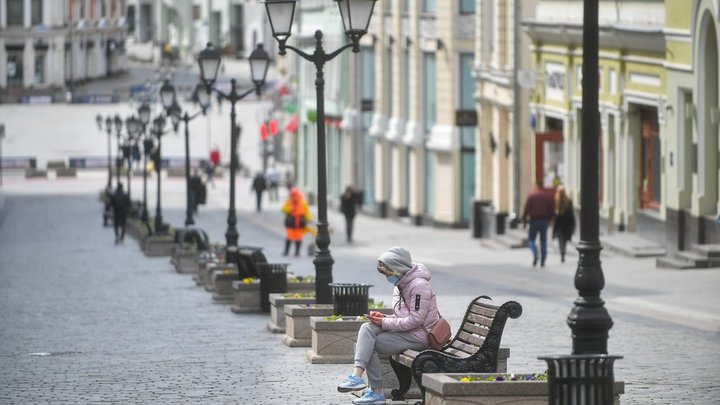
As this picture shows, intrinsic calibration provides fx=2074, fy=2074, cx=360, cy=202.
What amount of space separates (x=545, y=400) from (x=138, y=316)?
13.6m

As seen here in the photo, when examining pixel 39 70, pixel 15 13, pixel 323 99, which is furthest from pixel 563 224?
pixel 15 13

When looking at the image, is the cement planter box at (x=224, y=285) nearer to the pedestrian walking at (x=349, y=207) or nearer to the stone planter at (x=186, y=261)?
the stone planter at (x=186, y=261)

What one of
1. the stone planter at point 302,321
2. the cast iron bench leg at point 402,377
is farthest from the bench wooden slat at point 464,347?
the stone planter at point 302,321

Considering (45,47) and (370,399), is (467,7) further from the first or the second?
(45,47)

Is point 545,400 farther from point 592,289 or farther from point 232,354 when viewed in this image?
point 232,354

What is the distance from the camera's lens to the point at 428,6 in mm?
61062

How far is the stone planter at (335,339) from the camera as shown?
20.4m

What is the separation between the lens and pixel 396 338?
17.1 metres

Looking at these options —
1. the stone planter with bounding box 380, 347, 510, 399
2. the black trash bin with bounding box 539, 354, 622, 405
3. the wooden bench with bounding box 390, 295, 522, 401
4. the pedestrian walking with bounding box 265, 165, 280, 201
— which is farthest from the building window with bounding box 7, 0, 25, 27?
the black trash bin with bounding box 539, 354, 622, 405

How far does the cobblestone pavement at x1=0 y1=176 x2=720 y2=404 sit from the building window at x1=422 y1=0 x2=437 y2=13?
39.0 feet

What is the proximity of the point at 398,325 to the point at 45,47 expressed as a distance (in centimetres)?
12869

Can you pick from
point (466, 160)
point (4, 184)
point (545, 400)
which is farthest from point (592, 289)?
point (4, 184)

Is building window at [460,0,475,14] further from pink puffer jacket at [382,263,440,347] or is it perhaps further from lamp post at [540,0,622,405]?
lamp post at [540,0,622,405]

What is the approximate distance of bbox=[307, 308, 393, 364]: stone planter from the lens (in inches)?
802
